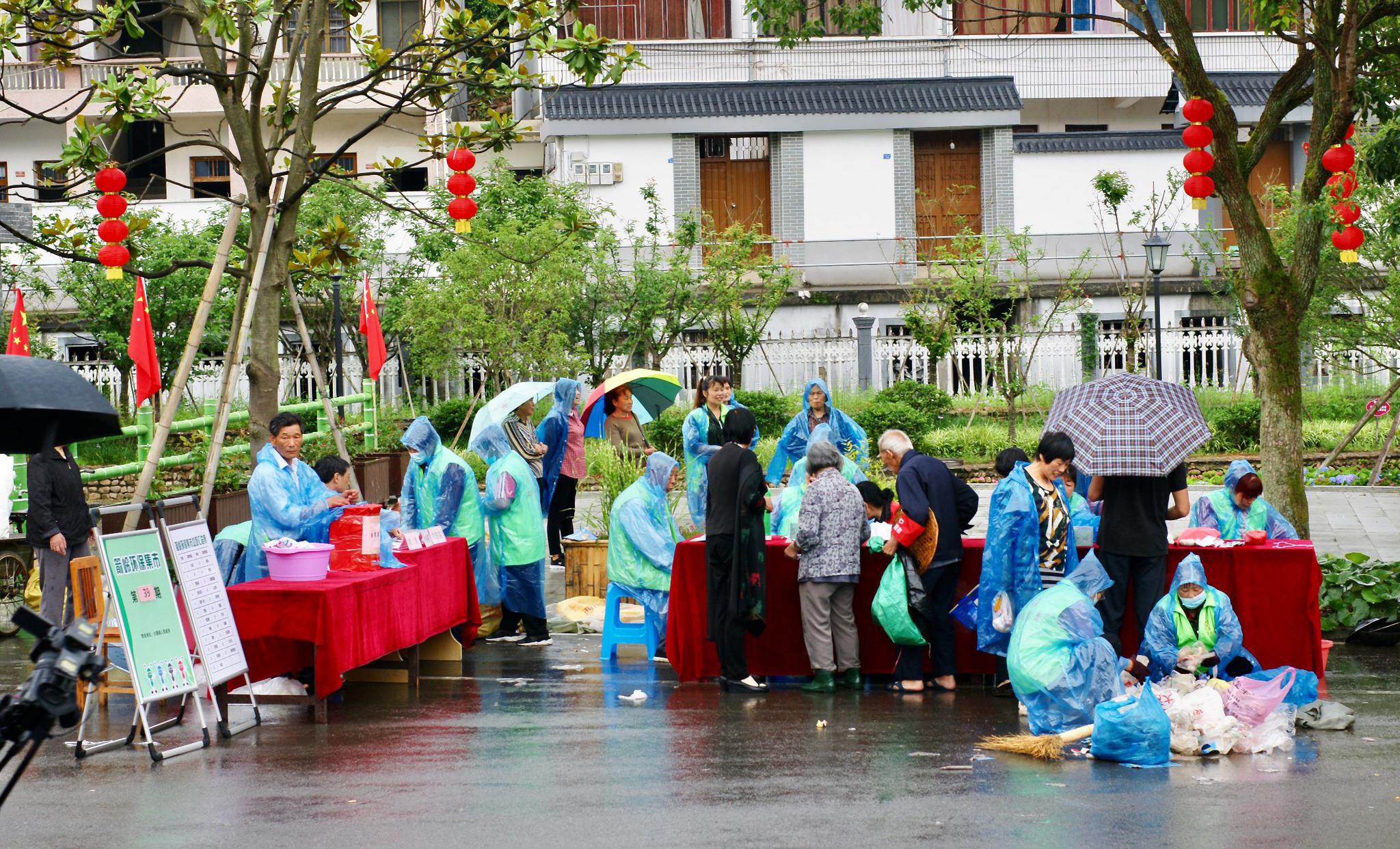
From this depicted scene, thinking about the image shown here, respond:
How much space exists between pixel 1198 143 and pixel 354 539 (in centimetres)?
642

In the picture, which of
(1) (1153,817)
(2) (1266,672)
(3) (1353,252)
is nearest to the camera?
(1) (1153,817)

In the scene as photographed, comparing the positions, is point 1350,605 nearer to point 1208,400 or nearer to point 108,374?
point 1208,400

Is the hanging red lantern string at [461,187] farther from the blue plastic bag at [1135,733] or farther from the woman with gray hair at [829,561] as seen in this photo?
the blue plastic bag at [1135,733]

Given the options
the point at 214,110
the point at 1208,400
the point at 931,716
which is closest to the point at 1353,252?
the point at 931,716

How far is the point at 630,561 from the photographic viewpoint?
1055cm

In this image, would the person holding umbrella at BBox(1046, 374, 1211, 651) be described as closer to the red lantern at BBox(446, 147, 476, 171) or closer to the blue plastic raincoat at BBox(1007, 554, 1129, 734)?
the blue plastic raincoat at BBox(1007, 554, 1129, 734)

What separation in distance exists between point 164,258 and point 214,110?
784cm

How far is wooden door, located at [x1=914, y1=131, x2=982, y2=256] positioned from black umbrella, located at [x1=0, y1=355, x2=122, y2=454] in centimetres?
2657

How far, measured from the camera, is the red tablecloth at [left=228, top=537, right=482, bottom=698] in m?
8.62

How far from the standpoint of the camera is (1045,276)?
3098 centimetres

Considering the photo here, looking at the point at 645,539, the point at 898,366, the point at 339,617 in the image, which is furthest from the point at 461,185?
the point at 898,366

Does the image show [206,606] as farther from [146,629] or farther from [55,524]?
[55,524]

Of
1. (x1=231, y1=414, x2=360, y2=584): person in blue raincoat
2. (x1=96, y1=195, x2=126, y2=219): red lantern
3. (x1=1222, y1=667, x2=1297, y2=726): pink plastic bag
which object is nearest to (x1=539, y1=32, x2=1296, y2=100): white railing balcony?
(x1=96, y1=195, x2=126, y2=219): red lantern

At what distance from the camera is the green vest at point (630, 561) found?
10.5m
